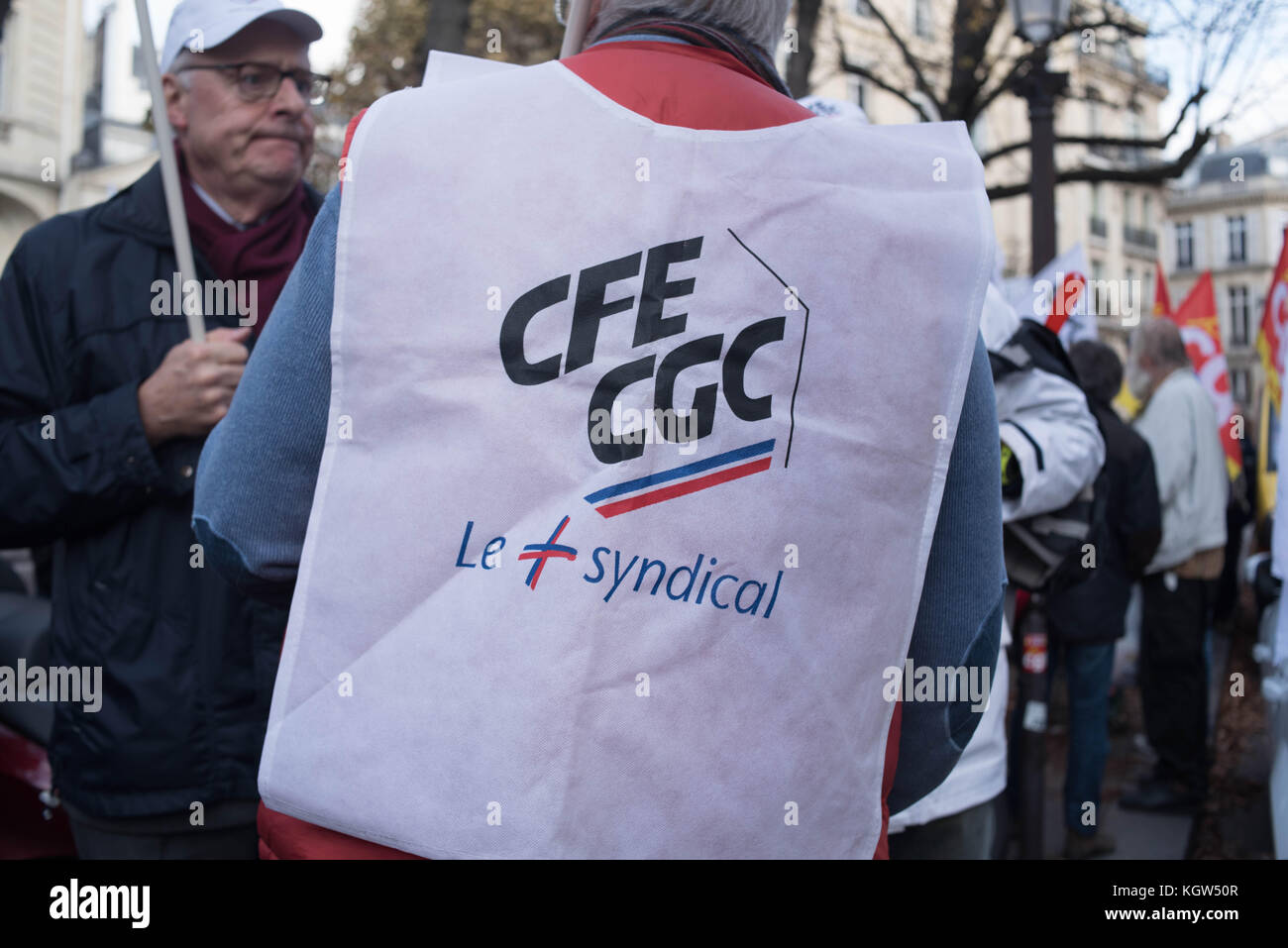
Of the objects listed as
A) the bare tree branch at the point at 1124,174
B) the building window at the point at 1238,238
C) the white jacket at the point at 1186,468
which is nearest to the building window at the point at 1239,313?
the building window at the point at 1238,238

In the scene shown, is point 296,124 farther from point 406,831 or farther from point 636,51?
point 406,831

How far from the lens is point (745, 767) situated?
1326 mm

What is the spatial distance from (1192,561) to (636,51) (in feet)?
17.9

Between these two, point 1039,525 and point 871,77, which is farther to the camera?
point 871,77

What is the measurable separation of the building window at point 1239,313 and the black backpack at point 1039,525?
57794 millimetres

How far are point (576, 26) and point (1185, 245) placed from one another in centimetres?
6182

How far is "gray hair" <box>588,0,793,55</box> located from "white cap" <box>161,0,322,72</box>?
1068 mm

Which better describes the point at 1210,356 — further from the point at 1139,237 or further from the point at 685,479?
the point at 1139,237

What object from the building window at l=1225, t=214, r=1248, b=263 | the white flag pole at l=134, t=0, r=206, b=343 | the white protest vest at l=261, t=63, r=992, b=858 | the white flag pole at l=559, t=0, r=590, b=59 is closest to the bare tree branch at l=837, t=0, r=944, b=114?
the white flag pole at l=134, t=0, r=206, b=343

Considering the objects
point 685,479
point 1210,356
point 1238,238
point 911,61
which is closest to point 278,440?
point 685,479

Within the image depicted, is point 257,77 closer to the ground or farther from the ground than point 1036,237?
closer to the ground

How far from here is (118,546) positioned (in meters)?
2.19

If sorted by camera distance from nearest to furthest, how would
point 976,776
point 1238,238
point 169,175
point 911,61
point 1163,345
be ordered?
point 169,175
point 976,776
point 1163,345
point 911,61
point 1238,238

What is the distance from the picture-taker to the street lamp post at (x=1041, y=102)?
7.03m
